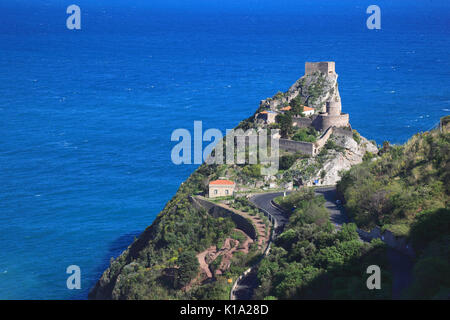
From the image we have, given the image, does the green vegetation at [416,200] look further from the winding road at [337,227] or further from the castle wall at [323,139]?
the castle wall at [323,139]

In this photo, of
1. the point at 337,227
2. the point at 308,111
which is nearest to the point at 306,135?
the point at 308,111

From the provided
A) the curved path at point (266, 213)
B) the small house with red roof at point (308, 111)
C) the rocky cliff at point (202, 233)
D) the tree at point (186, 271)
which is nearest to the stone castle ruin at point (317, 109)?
the rocky cliff at point (202, 233)

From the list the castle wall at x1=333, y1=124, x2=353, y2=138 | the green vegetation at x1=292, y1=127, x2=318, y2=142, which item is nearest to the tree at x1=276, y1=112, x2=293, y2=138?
the green vegetation at x1=292, y1=127, x2=318, y2=142

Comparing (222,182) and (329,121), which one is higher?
(329,121)

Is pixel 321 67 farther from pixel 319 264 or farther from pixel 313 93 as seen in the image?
pixel 319 264

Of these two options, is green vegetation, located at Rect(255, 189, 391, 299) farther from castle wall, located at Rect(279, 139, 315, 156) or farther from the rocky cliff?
castle wall, located at Rect(279, 139, 315, 156)

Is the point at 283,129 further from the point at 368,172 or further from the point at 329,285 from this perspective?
the point at 329,285
